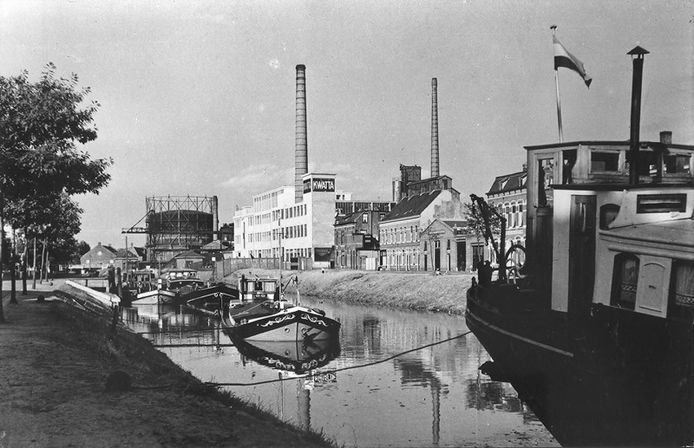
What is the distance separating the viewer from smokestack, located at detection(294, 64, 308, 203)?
258ft

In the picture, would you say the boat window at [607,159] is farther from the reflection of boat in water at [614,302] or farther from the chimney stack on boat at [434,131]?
the chimney stack on boat at [434,131]

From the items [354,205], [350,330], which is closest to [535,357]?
[350,330]

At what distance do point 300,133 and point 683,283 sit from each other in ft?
237

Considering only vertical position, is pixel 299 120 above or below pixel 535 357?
above

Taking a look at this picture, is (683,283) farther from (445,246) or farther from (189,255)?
(189,255)

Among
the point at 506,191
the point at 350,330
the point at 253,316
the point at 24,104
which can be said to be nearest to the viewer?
the point at 24,104

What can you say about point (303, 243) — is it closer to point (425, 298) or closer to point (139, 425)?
point (425, 298)

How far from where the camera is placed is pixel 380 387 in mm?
19359

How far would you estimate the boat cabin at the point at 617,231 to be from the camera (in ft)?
35.3

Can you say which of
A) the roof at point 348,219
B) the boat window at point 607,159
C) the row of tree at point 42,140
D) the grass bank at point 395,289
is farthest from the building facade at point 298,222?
the boat window at point 607,159

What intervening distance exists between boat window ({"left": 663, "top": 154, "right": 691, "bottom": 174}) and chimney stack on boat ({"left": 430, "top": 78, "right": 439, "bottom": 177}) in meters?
59.0

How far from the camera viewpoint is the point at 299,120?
79688mm

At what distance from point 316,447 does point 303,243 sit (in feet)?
266

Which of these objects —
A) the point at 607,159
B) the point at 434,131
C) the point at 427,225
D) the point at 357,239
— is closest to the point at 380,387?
the point at 607,159
